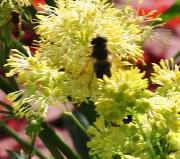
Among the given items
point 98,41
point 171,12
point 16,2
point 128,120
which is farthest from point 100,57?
point 171,12

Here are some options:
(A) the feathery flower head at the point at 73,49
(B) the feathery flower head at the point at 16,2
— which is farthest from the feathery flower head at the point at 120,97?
(B) the feathery flower head at the point at 16,2

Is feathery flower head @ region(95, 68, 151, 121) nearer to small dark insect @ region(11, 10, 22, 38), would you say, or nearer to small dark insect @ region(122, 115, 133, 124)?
small dark insect @ region(122, 115, 133, 124)

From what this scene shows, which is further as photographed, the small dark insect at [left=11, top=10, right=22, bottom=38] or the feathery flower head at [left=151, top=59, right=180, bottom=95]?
the small dark insect at [left=11, top=10, right=22, bottom=38]

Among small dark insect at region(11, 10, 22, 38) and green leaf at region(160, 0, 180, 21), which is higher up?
small dark insect at region(11, 10, 22, 38)

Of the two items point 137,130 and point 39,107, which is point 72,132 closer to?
point 39,107

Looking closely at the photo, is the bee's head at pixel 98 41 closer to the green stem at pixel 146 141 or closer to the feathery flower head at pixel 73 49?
the feathery flower head at pixel 73 49

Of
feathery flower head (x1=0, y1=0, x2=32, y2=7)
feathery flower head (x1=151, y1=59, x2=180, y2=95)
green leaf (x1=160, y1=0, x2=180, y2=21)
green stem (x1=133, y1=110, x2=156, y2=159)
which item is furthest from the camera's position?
green leaf (x1=160, y1=0, x2=180, y2=21)

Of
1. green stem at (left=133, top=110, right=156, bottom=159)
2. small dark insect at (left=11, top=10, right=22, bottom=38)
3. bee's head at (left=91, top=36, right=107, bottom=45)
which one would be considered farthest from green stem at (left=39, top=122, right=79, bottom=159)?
green stem at (left=133, top=110, right=156, bottom=159)

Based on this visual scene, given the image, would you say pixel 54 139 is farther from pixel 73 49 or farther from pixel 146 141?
pixel 146 141

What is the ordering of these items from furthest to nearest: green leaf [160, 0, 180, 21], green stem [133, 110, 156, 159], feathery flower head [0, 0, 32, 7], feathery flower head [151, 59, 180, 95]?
green leaf [160, 0, 180, 21]
feathery flower head [0, 0, 32, 7]
feathery flower head [151, 59, 180, 95]
green stem [133, 110, 156, 159]
